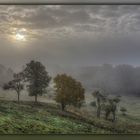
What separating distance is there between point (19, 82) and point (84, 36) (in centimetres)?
61

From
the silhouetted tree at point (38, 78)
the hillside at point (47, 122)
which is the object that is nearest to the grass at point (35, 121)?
the hillside at point (47, 122)

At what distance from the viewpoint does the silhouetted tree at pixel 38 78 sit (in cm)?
355

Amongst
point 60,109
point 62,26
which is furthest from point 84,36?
point 60,109

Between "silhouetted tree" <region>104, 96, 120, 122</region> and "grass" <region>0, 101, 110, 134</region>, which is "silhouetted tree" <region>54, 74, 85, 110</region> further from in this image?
"silhouetted tree" <region>104, 96, 120, 122</region>

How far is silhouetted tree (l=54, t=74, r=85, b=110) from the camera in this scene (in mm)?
3547

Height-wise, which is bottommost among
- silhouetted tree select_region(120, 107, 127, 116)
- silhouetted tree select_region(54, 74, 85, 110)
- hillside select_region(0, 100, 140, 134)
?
hillside select_region(0, 100, 140, 134)

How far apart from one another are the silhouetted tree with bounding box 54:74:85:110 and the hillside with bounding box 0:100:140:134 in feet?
0.24

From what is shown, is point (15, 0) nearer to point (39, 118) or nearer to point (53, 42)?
point (53, 42)

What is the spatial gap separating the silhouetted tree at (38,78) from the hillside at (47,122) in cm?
10

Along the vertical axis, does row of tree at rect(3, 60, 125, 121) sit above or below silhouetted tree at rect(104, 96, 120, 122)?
above

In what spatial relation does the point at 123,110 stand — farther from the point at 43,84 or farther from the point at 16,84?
the point at 16,84

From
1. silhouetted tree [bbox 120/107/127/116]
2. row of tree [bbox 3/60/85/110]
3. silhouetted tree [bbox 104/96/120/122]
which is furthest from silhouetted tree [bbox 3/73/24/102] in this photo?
silhouetted tree [bbox 120/107/127/116]

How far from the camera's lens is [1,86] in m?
3.52

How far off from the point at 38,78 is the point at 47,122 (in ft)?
1.13
